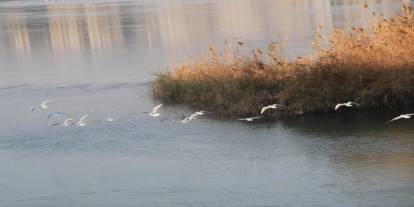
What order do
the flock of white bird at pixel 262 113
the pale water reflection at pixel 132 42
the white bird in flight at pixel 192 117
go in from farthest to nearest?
the pale water reflection at pixel 132 42 → the white bird in flight at pixel 192 117 → the flock of white bird at pixel 262 113

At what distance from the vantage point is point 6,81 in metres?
26.9

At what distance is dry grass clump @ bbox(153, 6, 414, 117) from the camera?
56.2 ft

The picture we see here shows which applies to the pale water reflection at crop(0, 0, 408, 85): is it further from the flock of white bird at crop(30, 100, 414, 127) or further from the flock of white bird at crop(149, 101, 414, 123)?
the flock of white bird at crop(149, 101, 414, 123)

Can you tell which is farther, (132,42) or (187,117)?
(132,42)

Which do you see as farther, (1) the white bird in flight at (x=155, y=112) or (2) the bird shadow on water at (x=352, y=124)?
(1) the white bird in flight at (x=155, y=112)

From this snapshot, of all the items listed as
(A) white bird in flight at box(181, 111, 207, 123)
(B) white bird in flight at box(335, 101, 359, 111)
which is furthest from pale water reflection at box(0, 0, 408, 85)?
(B) white bird in flight at box(335, 101, 359, 111)

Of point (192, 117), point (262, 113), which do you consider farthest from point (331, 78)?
point (192, 117)

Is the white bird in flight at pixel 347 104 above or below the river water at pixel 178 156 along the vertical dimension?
above

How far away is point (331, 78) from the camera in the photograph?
17484mm

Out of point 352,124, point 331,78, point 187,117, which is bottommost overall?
point 352,124

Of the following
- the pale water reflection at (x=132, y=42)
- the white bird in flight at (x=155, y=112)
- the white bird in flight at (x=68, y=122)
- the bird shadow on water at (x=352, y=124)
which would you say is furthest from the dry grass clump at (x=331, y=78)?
the pale water reflection at (x=132, y=42)

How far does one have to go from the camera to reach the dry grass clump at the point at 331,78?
675 inches

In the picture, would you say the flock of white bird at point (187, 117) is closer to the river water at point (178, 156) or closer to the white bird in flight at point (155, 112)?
the white bird in flight at point (155, 112)

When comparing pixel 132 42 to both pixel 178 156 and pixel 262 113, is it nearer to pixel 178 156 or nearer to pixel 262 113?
pixel 262 113
